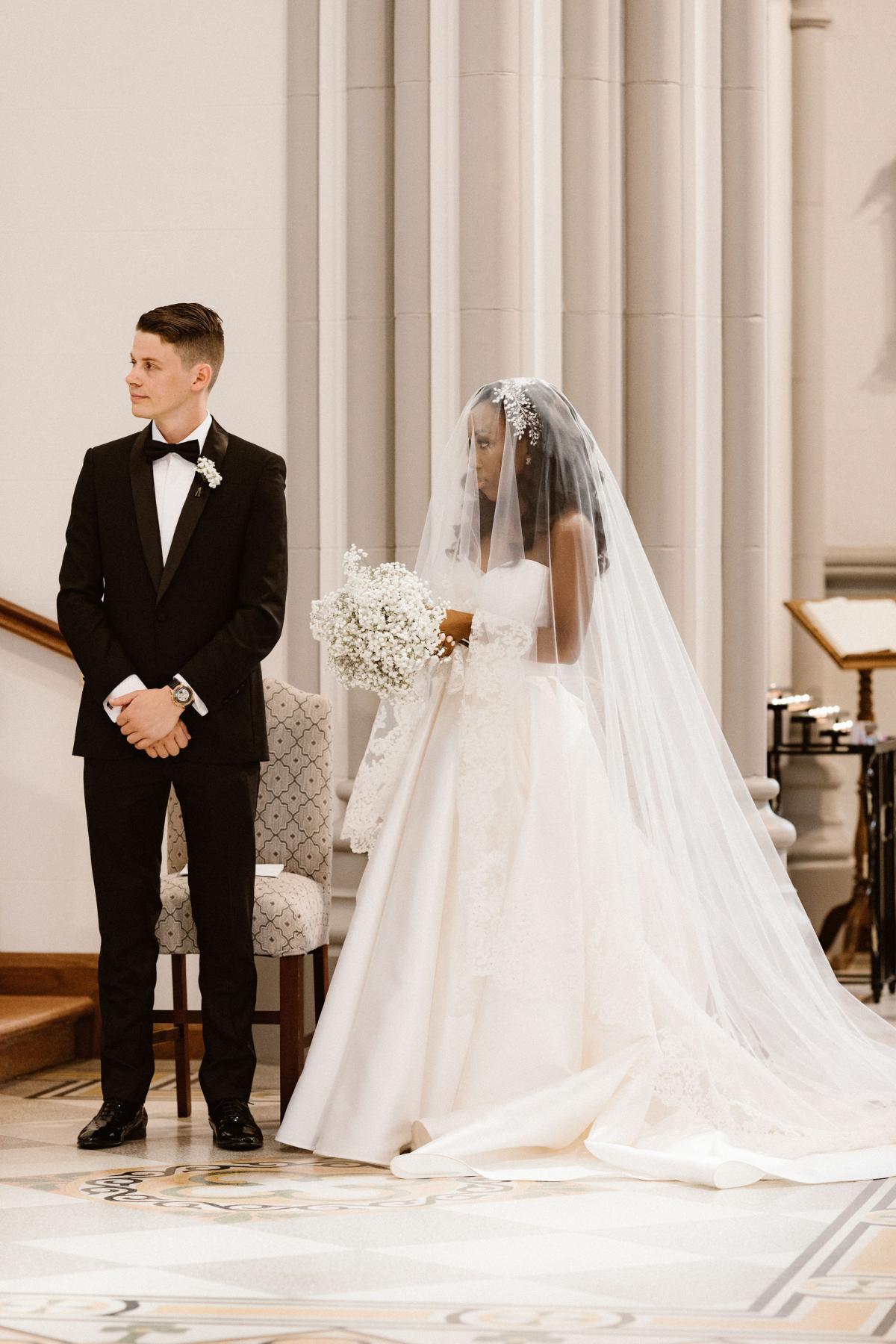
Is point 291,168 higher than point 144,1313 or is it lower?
higher

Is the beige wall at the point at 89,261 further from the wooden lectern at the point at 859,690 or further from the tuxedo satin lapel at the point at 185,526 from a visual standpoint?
the wooden lectern at the point at 859,690

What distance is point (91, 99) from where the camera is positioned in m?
4.95

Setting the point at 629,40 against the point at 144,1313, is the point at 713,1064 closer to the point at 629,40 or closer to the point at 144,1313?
the point at 144,1313

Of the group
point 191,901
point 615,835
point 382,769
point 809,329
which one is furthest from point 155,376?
point 809,329

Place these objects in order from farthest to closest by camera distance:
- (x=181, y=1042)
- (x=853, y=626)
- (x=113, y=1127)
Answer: (x=853, y=626) → (x=181, y=1042) → (x=113, y=1127)

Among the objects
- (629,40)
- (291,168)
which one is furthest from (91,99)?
(629,40)

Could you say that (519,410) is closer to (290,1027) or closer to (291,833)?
(291,833)

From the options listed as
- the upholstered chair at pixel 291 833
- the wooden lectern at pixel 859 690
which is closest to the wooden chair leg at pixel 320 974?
the upholstered chair at pixel 291 833

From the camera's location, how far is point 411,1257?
2.61m

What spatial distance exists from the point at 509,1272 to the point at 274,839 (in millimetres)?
1828

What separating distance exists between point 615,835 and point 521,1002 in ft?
1.39

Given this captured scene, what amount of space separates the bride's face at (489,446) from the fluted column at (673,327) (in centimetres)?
127

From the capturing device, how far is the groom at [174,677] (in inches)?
138

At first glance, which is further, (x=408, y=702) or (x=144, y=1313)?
(x=408, y=702)
